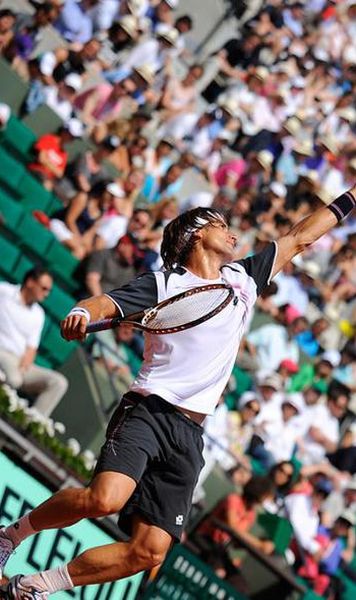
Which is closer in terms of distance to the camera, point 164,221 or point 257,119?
point 164,221

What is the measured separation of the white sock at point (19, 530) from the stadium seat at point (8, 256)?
16.2 feet

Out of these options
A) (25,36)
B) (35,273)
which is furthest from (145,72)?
(35,273)

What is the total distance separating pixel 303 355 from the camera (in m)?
15.4

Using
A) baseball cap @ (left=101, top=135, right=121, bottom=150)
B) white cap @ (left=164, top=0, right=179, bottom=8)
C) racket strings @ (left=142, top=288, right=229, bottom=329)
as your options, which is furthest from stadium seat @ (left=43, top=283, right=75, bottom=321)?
white cap @ (left=164, top=0, right=179, bottom=8)

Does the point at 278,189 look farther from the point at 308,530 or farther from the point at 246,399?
the point at 308,530

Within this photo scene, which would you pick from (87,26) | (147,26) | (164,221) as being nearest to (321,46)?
(147,26)

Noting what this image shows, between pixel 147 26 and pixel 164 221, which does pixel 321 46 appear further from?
pixel 164 221

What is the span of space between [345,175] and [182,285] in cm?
1306

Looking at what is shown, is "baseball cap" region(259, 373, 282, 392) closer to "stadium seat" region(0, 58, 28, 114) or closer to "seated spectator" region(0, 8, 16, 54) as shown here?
"stadium seat" region(0, 58, 28, 114)

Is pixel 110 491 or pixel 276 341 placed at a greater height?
pixel 110 491

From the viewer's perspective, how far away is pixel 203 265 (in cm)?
628

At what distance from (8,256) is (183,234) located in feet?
→ 16.0

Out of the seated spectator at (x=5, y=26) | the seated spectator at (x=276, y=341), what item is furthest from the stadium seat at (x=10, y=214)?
the seated spectator at (x=276, y=341)

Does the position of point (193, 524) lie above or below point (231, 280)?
below
